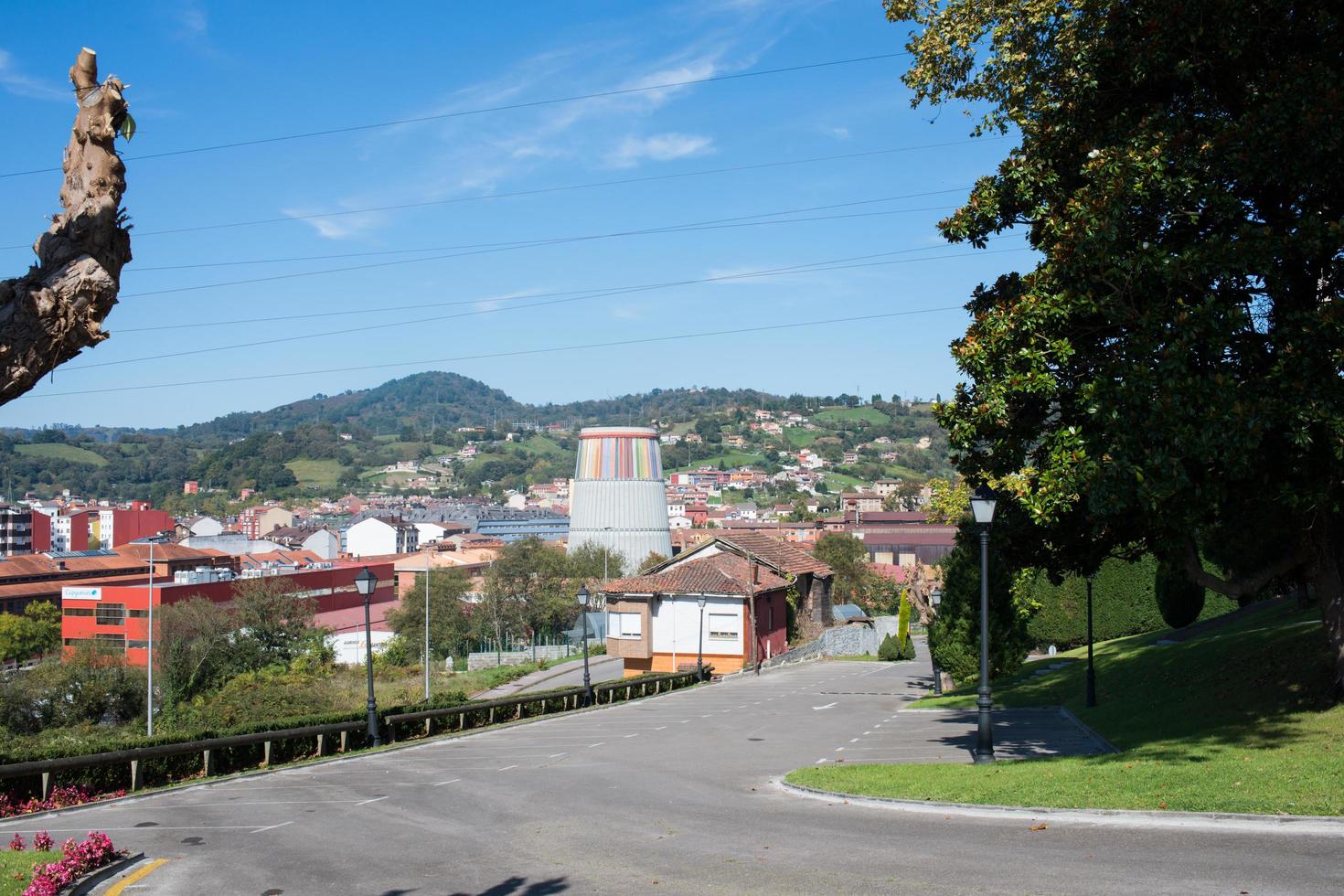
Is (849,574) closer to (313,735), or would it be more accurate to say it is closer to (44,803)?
(313,735)

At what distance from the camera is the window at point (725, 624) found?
49.1m

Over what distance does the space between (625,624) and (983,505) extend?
113 ft

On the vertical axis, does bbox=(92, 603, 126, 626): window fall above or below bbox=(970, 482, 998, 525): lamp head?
below

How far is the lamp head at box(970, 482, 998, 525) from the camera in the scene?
17141 mm

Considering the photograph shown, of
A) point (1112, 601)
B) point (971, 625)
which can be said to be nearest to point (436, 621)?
point (1112, 601)

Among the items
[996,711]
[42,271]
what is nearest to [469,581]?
[996,711]

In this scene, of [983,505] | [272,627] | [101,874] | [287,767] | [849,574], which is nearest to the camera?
[101,874]

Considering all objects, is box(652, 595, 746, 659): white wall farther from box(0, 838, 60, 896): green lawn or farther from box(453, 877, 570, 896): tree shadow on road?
box(0, 838, 60, 896): green lawn

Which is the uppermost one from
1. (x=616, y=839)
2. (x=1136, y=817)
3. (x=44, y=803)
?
(x=1136, y=817)

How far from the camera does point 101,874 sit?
11.3 meters

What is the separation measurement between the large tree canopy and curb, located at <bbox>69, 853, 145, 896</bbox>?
38.9ft

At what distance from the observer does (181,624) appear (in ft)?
190

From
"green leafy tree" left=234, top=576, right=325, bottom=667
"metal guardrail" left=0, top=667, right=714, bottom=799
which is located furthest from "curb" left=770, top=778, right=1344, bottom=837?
"green leafy tree" left=234, top=576, right=325, bottom=667

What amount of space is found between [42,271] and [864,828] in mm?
10565
